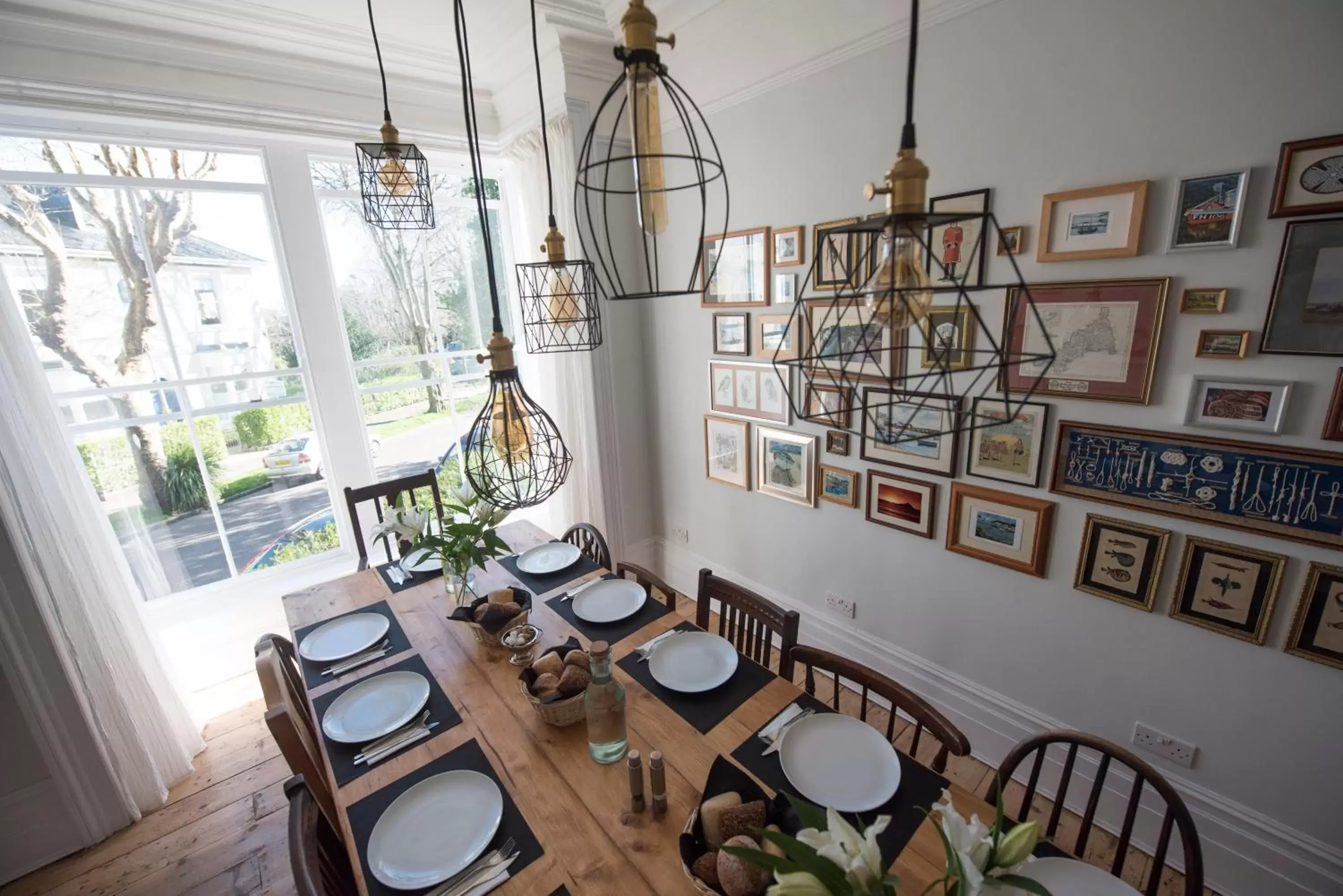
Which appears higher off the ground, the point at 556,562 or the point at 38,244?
the point at 38,244

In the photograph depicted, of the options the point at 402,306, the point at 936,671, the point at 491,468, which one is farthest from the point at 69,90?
the point at 936,671

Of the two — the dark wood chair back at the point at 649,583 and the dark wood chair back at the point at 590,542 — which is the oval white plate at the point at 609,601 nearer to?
the dark wood chair back at the point at 649,583

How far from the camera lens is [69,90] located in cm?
187

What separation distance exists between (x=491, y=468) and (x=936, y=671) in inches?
71.9

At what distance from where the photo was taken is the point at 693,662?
1527 millimetres

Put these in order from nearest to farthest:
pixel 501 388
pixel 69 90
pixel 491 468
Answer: pixel 501 388 → pixel 491 468 → pixel 69 90

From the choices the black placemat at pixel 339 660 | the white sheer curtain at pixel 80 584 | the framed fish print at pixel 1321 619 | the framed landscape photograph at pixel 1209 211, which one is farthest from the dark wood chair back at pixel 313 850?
the framed landscape photograph at pixel 1209 211

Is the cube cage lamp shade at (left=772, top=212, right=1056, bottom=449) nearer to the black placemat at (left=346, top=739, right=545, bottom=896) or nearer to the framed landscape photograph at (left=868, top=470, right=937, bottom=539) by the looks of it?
the framed landscape photograph at (left=868, top=470, right=937, bottom=539)

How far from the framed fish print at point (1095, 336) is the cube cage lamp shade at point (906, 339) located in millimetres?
27

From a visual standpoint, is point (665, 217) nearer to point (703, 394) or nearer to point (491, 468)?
point (491, 468)

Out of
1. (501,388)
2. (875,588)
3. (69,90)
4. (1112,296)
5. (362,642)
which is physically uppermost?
(69,90)

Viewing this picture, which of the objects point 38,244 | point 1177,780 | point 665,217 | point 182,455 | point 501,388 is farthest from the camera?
point 182,455

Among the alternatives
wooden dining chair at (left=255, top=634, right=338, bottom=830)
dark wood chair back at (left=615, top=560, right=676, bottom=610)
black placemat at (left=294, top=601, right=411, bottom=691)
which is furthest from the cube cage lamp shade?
black placemat at (left=294, top=601, right=411, bottom=691)

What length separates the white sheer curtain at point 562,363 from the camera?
258cm
